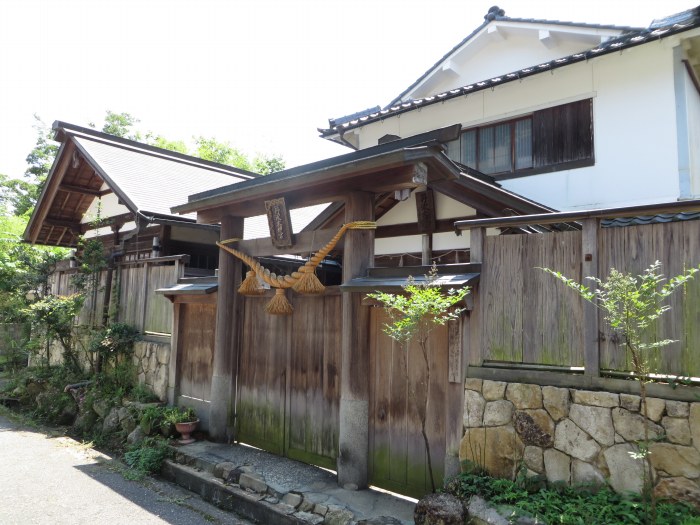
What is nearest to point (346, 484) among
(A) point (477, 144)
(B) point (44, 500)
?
(B) point (44, 500)

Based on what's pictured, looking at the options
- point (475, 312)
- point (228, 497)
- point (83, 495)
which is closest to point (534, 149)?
point (475, 312)

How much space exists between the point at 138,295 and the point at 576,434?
1032 cm

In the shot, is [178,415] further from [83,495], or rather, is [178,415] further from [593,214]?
[593,214]

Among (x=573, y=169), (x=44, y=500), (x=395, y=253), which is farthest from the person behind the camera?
(x=395, y=253)

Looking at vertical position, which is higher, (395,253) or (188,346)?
(395,253)

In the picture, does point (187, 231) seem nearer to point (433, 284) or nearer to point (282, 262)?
point (282, 262)

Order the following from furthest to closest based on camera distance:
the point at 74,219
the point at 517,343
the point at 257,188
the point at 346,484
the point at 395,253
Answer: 1. the point at 74,219
2. the point at 395,253
3. the point at 257,188
4. the point at 346,484
5. the point at 517,343

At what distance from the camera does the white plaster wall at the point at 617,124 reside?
28.3 feet

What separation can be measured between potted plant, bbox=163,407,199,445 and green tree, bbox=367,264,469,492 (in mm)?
4563

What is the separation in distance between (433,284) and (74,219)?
50.1 feet

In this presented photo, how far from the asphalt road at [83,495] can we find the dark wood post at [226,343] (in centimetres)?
127

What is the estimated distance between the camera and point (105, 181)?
12344 millimetres

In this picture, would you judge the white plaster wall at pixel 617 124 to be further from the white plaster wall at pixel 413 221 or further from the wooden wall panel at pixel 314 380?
the wooden wall panel at pixel 314 380

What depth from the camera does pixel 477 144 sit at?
10.9 metres
